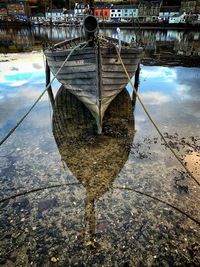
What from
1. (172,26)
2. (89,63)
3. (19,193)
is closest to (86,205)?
(19,193)

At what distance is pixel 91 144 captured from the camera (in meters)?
9.21

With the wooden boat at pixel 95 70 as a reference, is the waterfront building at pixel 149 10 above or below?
above

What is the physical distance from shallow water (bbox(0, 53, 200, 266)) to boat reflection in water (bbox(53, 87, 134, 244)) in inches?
1.4

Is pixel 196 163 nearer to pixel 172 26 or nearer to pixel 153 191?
pixel 153 191

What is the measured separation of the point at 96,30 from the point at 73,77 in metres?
2.40

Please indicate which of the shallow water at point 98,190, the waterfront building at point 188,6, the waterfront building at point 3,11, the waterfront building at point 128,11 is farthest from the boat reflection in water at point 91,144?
the waterfront building at point 3,11

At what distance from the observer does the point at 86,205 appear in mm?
6328

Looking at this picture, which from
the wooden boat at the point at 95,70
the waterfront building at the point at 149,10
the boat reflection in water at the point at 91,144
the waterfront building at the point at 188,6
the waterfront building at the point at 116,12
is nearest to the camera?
the boat reflection in water at the point at 91,144

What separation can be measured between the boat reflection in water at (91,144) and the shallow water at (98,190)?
34 millimetres

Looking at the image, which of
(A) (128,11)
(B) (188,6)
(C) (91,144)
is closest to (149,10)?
(A) (128,11)

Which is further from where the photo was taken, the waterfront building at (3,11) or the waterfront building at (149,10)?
the waterfront building at (3,11)

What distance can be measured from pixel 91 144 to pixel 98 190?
266 centimetres

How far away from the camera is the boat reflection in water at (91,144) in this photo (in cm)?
697

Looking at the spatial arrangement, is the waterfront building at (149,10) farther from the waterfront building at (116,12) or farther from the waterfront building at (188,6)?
the waterfront building at (188,6)
